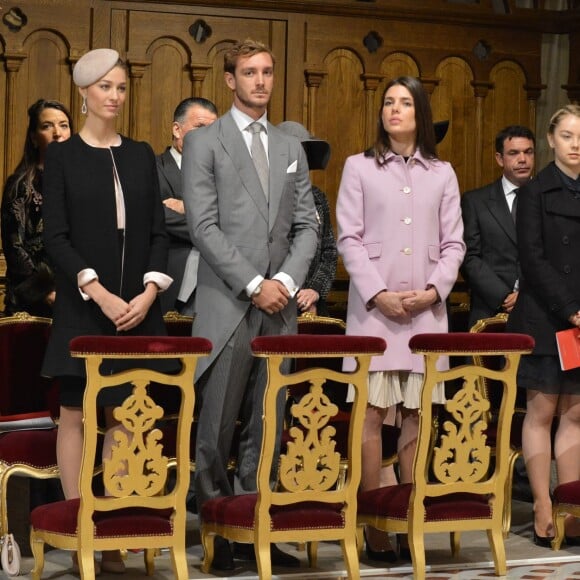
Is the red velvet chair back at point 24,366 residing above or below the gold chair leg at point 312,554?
above

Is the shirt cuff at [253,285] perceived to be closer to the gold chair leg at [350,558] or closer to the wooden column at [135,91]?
the gold chair leg at [350,558]

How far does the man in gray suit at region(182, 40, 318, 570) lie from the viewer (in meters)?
4.50

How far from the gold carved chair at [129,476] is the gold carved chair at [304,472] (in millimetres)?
215

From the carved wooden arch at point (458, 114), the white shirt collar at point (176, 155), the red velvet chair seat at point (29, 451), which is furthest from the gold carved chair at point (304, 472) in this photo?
the carved wooden arch at point (458, 114)

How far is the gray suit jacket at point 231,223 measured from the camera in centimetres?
452

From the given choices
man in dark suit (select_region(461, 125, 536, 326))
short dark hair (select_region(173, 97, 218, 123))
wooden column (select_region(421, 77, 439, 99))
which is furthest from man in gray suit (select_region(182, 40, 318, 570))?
wooden column (select_region(421, 77, 439, 99))

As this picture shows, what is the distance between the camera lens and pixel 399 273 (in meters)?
4.84

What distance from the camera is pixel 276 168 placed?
4680mm

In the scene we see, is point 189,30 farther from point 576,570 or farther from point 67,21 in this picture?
point 576,570

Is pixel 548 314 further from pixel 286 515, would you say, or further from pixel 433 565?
pixel 286 515

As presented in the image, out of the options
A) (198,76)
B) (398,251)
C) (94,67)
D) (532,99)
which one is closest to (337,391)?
(398,251)

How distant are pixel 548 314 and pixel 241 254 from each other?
1285 mm

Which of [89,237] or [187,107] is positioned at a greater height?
[187,107]

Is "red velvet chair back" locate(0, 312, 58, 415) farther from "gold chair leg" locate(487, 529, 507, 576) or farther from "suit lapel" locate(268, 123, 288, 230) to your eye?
A: "gold chair leg" locate(487, 529, 507, 576)
